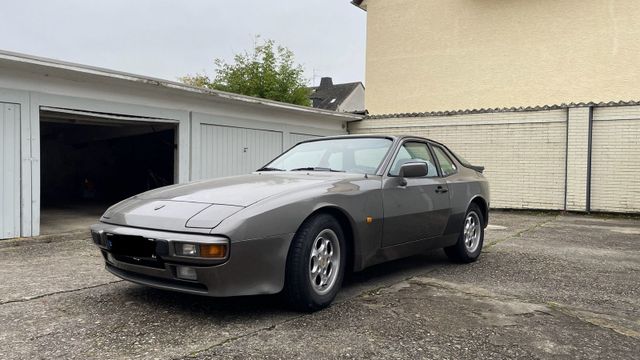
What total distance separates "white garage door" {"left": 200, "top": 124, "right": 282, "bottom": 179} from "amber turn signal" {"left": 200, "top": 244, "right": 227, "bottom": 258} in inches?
289

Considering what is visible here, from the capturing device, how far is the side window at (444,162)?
543cm

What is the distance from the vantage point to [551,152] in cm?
1181

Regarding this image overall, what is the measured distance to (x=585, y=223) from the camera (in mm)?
9836

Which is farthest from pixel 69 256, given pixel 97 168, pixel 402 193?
pixel 97 168

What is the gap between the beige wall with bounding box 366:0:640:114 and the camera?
15383mm

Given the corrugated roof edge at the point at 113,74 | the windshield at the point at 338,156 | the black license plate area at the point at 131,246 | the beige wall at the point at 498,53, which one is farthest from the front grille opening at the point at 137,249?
the beige wall at the point at 498,53

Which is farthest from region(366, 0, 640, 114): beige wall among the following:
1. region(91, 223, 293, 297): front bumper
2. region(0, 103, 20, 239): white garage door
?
region(91, 223, 293, 297): front bumper

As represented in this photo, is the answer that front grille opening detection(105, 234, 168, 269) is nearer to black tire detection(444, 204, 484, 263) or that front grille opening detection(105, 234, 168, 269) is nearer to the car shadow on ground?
the car shadow on ground

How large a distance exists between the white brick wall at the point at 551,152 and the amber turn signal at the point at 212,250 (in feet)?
35.1

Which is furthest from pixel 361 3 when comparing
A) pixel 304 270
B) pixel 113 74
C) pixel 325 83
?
pixel 325 83

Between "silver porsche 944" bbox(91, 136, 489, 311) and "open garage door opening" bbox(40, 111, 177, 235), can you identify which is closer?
"silver porsche 944" bbox(91, 136, 489, 311)

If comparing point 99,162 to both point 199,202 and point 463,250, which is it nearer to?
point 463,250

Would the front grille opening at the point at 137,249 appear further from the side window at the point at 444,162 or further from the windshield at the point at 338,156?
the side window at the point at 444,162

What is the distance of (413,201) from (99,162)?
15.1m
